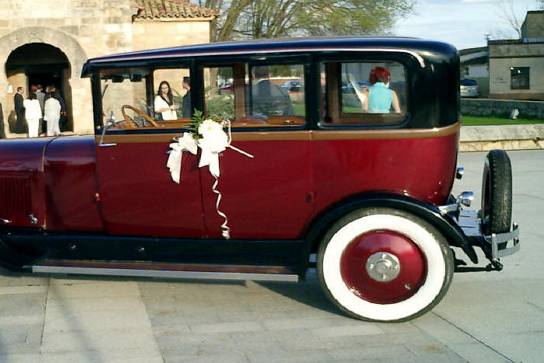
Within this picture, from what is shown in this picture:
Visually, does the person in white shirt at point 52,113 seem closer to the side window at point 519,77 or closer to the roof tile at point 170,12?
the roof tile at point 170,12

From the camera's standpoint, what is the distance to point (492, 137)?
15875 millimetres

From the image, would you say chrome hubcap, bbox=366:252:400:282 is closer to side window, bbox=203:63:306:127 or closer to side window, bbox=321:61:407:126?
side window, bbox=321:61:407:126

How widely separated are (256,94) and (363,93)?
796 millimetres

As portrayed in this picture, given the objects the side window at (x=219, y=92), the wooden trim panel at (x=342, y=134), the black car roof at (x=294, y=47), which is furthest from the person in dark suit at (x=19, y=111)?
the wooden trim panel at (x=342, y=134)

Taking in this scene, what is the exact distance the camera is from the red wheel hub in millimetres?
5320

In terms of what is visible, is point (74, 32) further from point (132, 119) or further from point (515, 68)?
point (515, 68)

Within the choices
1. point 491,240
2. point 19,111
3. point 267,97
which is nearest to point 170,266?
point 267,97

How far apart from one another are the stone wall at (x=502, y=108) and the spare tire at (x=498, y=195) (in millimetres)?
18849

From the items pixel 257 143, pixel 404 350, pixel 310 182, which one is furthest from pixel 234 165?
pixel 404 350

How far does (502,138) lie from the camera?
15.9 metres

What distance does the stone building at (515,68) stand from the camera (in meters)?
42.2

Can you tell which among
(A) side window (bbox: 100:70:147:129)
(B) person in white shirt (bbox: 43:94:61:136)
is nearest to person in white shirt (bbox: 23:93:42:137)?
(B) person in white shirt (bbox: 43:94:61:136)

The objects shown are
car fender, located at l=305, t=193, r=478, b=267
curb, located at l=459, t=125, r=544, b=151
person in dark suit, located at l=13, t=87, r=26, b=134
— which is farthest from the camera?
person in dark suit, located at l=13, t=87, r=26, b=134

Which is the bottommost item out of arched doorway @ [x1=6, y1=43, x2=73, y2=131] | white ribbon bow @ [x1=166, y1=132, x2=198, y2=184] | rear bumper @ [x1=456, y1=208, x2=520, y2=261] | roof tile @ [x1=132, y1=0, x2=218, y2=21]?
rear bumper @ [x1=456, y1=208, x2=520, y2=261]
